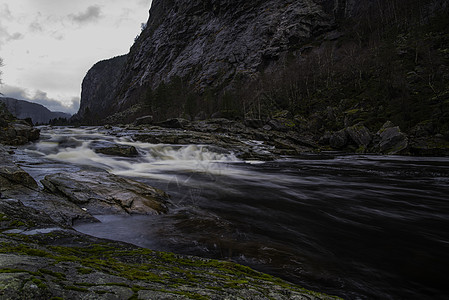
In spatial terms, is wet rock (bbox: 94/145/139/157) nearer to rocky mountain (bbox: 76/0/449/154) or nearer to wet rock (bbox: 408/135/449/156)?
wet rock (bbox: 408/135/449/156)

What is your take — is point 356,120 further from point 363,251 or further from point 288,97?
point 363,251

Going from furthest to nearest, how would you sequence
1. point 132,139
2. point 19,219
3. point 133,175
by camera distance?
point 132,139 < point 133,175 < point 19,219

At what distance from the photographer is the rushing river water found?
3.89m

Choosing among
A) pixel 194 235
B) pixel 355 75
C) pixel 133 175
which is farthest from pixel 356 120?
pixel 194 235

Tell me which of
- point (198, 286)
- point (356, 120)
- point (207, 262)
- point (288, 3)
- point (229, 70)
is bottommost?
point (207, 262)

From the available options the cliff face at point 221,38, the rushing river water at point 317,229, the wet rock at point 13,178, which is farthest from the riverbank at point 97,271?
the cliff face at point 221,38

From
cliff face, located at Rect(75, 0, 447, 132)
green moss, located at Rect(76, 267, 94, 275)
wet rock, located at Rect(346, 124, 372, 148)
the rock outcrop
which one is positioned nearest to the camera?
green moss, located at Rect(76, 267, 94, 275)

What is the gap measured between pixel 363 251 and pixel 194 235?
3.66 metres

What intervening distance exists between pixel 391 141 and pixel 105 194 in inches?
1097

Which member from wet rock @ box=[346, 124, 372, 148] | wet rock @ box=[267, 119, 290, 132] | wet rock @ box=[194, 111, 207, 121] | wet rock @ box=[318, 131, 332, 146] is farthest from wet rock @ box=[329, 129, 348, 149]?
wet rock @ box=[194, 111, 207, 121]

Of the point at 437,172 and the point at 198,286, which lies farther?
the point at 437,172

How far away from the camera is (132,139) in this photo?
26.0m

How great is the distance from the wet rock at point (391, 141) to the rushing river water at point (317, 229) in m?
13.0

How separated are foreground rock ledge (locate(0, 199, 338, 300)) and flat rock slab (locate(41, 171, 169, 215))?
6.04 feet
